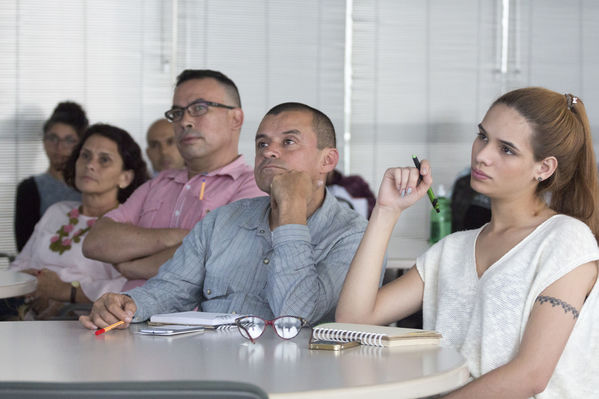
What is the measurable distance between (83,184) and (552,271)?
260cm

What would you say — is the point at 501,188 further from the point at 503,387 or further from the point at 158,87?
the point at 158,87

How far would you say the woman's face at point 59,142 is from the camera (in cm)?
502

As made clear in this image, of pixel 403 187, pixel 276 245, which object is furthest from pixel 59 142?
pixel 403 187

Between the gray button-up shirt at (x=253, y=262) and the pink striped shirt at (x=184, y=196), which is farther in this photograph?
the pink striped shirt at (x=184, y=196)

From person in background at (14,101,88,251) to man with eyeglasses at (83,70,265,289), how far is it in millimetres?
1624

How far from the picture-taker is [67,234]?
12.2 feet

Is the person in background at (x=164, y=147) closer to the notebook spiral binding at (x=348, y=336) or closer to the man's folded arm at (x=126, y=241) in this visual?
the man's folded arm at (x=126, y=241)

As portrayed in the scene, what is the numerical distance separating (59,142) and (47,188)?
349 millimetres

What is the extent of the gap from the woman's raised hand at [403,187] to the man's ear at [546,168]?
25 centimetres

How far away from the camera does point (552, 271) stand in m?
1.70

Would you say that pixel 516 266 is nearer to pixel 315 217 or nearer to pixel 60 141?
pixel 315 217

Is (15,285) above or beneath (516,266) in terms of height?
beneath

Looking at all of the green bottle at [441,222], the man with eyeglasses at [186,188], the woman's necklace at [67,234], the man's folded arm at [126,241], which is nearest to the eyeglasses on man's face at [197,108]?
the man with eyeglasses at [186,188]

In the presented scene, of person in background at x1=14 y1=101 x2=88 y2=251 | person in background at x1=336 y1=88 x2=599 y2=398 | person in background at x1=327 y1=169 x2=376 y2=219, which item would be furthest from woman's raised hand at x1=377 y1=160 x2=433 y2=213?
person in background at x1=14 y1=101 x2=88 y2=251
